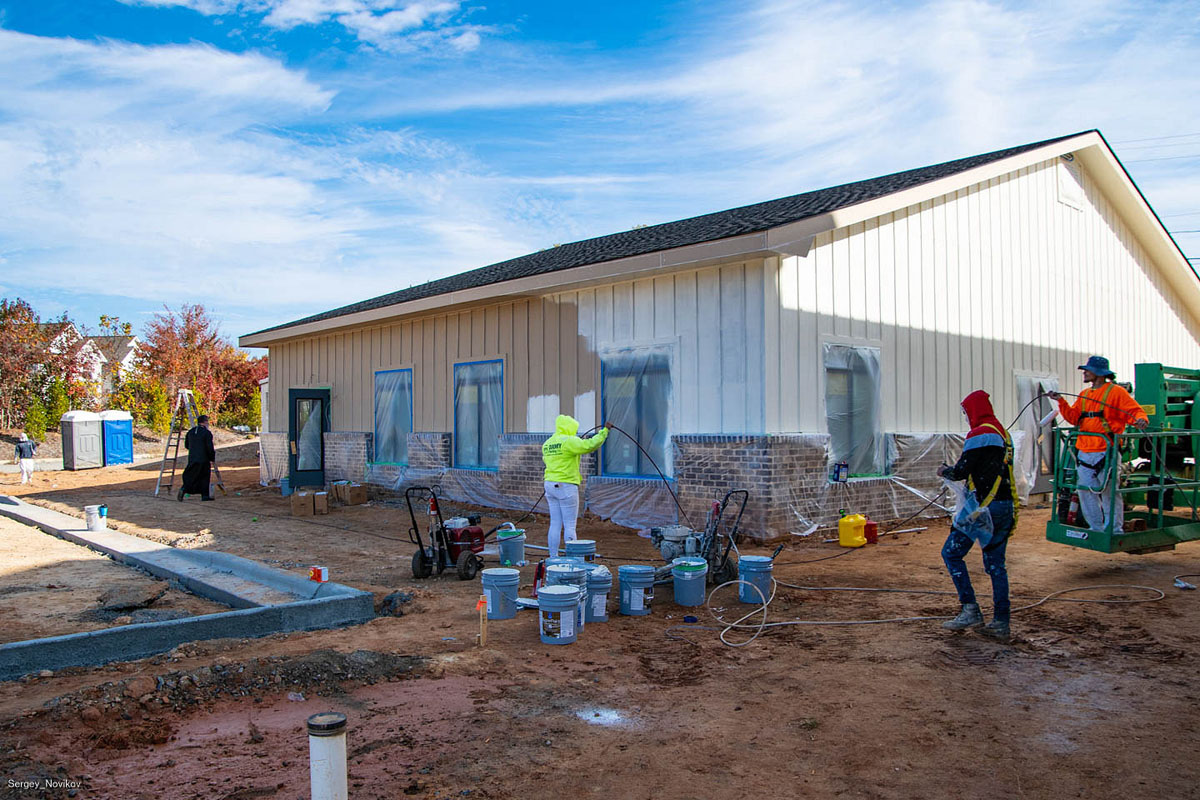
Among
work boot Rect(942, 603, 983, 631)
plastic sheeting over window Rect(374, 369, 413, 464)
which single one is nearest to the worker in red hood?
work boot Rect(942, 603, 983, 631)

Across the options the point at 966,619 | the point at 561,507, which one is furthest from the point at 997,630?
the point at 561,507

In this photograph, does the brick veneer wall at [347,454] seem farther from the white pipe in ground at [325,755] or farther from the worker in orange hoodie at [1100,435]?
the white pipe in ground at [325,755]

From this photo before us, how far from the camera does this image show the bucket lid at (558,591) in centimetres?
637

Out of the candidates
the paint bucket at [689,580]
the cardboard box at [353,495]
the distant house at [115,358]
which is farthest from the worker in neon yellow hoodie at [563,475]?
the distant house at [115,358]

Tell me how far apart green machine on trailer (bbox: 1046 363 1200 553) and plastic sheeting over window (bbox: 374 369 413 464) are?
12.2m

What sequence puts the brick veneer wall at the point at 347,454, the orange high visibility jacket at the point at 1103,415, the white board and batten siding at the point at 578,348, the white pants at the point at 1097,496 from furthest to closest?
the brick veneer wall at the point at 347,454 → the white board and batten siding at the point at 578,348 → the white pants at the point at 1097,496 → the orange high visibility jacket at the point at 1103,415

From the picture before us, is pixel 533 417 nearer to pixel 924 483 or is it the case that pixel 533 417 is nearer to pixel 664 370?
pixel 664 370

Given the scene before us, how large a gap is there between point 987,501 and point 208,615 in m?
6.02

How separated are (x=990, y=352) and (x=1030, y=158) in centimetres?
343

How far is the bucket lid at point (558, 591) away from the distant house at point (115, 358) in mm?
39371

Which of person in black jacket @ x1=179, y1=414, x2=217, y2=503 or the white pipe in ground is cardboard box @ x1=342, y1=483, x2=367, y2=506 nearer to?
person in black jacket @ x1=179, y1=414, x2=217, y2=503

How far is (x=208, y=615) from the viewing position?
659cm

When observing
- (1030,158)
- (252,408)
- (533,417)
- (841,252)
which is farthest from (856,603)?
(252,408)

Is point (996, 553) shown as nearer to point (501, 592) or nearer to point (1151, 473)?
point (501, 592)
